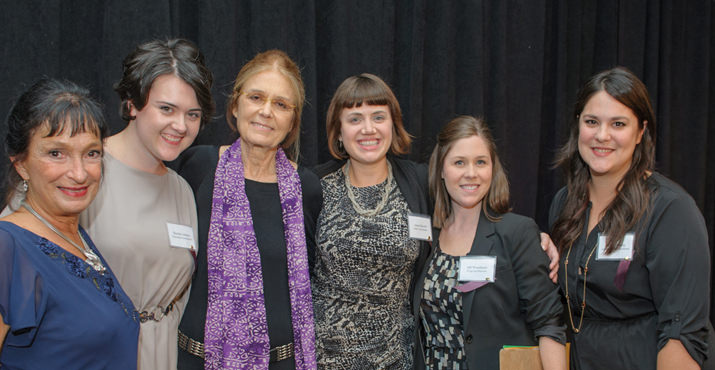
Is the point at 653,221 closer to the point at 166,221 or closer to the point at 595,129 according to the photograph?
the point at 595,129

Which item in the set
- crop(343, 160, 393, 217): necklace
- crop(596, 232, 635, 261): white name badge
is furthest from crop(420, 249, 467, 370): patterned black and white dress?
crop(596, 232, 635, 261): white name badge

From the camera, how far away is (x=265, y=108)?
6.82 ft

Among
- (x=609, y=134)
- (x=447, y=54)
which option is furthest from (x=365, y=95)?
(x=447, y=54)

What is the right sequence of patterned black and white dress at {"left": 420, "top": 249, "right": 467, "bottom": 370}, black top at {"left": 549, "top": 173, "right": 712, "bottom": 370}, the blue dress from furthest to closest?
1. patterned black and white dress at {"left": 420, "top": 249, "right": 467, "bottom": 370}
2. black top at {"left": 549, "top": 173, "right": 712, "bottom": 370}
3. the blue dress

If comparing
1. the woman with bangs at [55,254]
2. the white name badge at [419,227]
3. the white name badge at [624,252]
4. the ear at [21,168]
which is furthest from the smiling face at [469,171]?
the ear at [21,168]

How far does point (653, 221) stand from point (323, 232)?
51.7 inches

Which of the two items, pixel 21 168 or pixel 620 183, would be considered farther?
pixel 620 183

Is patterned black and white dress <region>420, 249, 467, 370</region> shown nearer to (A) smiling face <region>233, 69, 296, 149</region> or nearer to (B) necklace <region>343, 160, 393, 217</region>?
(B) necklace <region>343, 160, 393, 217</region>

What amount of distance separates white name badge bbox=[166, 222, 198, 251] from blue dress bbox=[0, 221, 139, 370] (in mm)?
450

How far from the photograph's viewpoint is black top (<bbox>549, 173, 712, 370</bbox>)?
6.26ft

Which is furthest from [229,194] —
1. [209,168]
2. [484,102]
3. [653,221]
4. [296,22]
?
[484,102]

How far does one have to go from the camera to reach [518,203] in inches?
143

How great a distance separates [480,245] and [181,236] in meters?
1.21

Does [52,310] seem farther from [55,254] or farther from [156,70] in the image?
[156,70]
